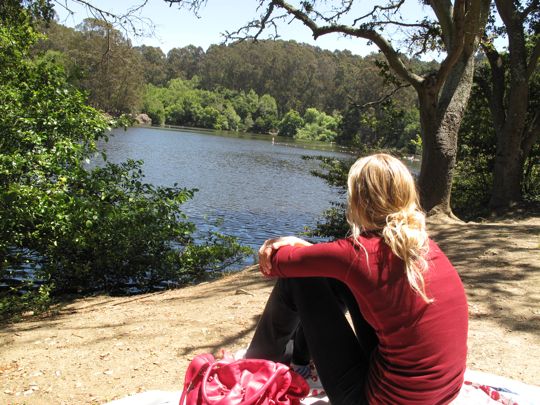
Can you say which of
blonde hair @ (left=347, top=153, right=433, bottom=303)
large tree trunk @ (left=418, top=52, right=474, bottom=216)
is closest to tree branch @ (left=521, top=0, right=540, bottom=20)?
large tree trunk @ (left=418, top=52, right=474, bottom=216)

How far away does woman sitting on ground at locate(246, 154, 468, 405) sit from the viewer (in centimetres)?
161

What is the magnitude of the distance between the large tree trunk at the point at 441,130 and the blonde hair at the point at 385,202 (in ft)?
21.9

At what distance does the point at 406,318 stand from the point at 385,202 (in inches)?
15.8

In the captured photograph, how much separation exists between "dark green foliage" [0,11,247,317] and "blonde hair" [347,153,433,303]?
4271mm

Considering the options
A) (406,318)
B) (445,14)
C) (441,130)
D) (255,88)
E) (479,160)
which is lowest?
(406,318)

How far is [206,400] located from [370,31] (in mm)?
7602

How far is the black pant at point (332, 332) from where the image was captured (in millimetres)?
1841

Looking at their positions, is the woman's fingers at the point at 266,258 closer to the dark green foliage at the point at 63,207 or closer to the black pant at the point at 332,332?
the black pant at the point at 332,332

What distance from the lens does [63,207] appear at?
5.43m

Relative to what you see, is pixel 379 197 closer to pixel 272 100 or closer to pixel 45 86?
pixel 45 86

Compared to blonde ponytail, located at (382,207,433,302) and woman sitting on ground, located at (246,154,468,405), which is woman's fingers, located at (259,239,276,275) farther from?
blonde ponytail, located at (382,207,433,302)

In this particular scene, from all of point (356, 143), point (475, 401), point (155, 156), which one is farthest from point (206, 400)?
point (155, 156)

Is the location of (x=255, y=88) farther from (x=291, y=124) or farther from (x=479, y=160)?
(x=479, y=160)

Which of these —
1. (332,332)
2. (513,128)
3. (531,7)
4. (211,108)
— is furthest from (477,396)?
(211,108)
